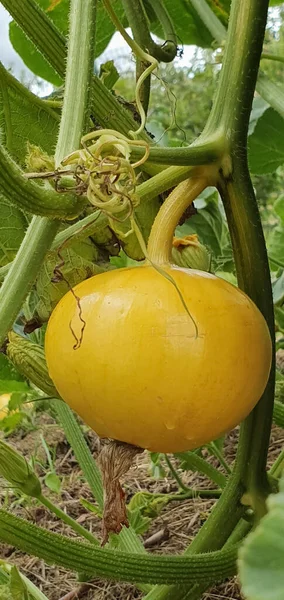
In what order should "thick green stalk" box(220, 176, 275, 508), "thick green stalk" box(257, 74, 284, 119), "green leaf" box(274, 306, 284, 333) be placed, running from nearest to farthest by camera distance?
"thick green stalk" box(220, 176, 275, 508)
"thick green stalk" box(257, 74, 284, 119)
"green leaf" box(274, 306, 284, 333)

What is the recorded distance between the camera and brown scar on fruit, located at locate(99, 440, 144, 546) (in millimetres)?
733

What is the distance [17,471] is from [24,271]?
1.34ft

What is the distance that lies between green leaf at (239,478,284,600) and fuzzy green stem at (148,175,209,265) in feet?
1.34

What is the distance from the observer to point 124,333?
0.67 metres

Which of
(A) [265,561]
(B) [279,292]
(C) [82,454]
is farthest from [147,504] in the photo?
(A) [265,561]

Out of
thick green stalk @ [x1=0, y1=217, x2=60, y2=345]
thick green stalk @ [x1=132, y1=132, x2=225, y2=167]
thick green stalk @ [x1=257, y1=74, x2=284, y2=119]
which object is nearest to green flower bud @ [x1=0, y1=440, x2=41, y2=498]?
thick green stalk @ [x1=0, y1=217, x2=60, y2=345]

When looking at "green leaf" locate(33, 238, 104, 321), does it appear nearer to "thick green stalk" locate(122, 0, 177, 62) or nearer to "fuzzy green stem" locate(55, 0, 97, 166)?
"fuzzy green stem" locate(55, 0, 97, 166)

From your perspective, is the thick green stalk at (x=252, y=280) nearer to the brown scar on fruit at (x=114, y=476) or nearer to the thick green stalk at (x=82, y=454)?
the brown scar on fruit at (x=114, y=476)

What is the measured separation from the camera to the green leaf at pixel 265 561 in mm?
369

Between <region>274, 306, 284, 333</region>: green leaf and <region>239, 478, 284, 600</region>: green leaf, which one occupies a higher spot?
<region>239, 478, 284, 600</region>: green leaf

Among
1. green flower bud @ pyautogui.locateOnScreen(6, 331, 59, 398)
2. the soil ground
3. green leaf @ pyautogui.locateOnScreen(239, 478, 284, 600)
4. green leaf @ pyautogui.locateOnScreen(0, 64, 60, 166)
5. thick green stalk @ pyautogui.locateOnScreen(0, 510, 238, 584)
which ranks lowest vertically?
the soil ground

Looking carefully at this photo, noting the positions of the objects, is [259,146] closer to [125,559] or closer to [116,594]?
[116,594]

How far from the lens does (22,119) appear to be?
1.01m

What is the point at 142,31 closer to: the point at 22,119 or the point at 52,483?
the point at 22,119
